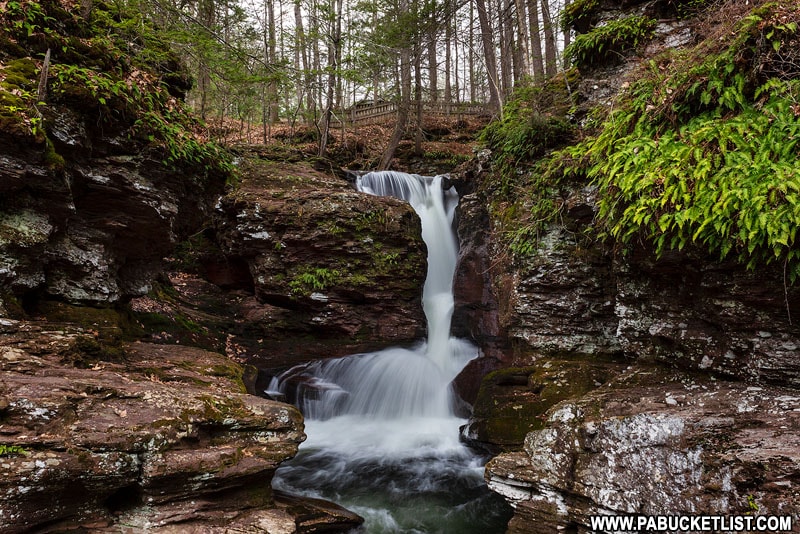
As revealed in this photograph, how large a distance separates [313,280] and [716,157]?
8112mm

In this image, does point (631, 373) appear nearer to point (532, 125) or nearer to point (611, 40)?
point (532, 125)

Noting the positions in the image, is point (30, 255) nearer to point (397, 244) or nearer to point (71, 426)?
point (71, 426)

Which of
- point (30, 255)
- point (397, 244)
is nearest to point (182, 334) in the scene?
point (30, 255)

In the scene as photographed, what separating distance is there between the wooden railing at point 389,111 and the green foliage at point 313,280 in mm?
13185

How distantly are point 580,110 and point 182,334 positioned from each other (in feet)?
28.7

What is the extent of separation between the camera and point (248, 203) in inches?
412

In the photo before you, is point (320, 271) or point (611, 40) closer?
point (611, 40)

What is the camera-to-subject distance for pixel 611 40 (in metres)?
7.38

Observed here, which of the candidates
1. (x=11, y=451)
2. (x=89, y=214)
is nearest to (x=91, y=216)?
(x=89, y=214)

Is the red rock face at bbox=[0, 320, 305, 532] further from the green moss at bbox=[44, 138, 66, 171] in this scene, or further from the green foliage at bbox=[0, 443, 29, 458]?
the green moss at bbox=[44, 138, 66, 171]

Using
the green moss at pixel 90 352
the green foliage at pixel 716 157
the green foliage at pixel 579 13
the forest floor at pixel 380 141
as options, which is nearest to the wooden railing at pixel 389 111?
the forest floor at pixel 380 141

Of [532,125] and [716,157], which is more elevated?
[532,125]

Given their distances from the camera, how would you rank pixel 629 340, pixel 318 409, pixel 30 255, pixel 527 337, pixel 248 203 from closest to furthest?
pixel 30 255, pixel 629 340, pixel 527 337, pixel 318 409, pixel 248 203

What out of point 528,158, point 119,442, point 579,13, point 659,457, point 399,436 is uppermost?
point 579,13
